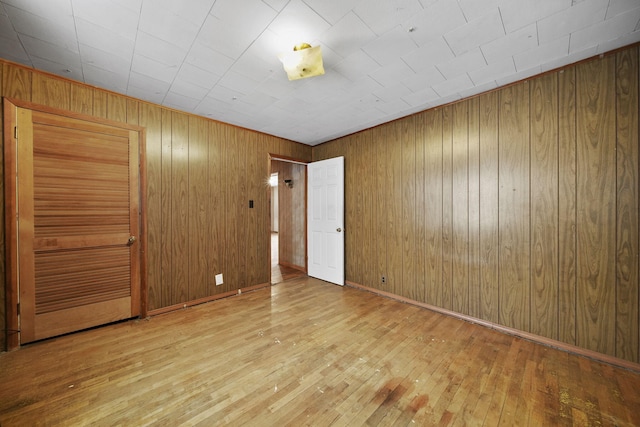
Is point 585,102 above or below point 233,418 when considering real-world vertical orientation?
above

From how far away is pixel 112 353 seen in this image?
213cm

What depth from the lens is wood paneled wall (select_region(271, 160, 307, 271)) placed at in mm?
4977

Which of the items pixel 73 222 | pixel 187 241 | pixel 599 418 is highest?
pixel 73 222

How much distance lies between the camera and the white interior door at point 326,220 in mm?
4037

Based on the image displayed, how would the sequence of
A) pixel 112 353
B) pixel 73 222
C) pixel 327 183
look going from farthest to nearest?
pixel 327 183, pixel 73 222, pixel 112 353

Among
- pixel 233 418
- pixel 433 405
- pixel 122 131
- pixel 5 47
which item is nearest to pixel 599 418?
pixel 433 405

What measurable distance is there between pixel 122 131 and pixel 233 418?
3.01 m

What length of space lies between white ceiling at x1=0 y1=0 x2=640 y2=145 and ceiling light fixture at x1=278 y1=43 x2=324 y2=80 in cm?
7

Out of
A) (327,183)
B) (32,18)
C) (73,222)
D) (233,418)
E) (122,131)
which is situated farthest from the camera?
(327,183)

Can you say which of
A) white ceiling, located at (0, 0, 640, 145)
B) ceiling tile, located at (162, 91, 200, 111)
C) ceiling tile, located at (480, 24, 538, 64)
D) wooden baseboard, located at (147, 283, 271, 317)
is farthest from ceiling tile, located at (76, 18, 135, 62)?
ceiling tile, located at (480, 24, 538, 64)

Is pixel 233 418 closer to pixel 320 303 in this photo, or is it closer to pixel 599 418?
pixel 320 303

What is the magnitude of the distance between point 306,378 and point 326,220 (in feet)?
8.89

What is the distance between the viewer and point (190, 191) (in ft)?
10.4

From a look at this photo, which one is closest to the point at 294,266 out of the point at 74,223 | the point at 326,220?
the point at 326,220
